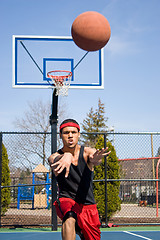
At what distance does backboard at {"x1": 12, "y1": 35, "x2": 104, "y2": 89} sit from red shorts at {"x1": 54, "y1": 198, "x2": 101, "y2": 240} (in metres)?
5.26

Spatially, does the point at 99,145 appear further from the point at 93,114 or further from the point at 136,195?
the point at 93,114

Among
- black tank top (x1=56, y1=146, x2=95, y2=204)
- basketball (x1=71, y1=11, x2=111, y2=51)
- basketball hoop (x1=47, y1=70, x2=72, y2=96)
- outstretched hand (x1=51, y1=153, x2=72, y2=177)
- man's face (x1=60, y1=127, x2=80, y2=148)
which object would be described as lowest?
black tank top (x1=56, y1=146, x2=95, y2=204)

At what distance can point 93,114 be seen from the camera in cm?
4356

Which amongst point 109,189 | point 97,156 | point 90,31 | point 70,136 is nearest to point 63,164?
point 97,156

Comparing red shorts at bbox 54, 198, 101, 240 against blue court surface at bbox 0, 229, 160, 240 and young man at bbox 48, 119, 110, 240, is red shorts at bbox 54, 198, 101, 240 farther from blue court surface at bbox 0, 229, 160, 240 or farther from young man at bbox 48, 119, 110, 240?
blue court surface at bbox 0, 229, 160, 240

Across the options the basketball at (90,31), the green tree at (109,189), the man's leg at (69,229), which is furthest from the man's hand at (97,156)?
the green tree at (109,189)

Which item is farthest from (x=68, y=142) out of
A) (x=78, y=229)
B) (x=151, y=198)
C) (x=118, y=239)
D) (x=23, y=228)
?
(x=151, y=198)

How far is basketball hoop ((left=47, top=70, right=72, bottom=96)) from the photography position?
30.5 feet

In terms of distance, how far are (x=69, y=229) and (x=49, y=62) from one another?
6.25m

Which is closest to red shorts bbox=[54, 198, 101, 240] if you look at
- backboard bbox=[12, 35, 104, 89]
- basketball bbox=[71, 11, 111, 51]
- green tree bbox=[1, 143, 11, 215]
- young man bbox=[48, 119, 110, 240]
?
young man bbox=[48, 119, 110, 240]

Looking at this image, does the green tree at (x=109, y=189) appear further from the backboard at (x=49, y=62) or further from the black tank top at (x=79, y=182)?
the black tank top at (x=79, y=182)

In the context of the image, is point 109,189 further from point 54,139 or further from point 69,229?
point 69,229

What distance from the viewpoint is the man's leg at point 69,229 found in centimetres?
443

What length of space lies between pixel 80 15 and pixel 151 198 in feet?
46.7
